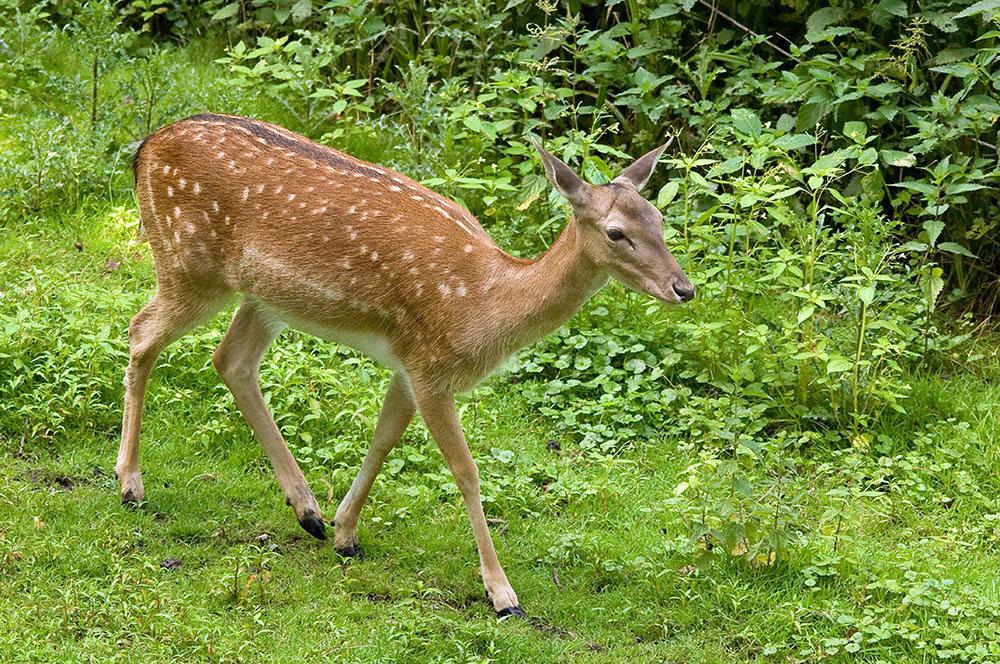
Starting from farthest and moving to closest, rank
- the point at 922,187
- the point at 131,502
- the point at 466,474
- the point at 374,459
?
the point at 922,187
the point at 131,502
the point at 374,459
the point at 466,474

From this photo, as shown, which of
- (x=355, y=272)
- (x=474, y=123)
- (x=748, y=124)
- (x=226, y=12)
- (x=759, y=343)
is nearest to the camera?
(x=355, y=272)

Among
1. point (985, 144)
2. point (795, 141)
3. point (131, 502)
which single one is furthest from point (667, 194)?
point (131, 502)

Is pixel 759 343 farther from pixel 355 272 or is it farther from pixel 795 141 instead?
pixel 355 272

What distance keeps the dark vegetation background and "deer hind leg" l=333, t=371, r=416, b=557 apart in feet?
0.57

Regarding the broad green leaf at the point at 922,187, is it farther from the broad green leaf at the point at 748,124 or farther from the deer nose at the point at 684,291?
the deer nose at the point at 684,291

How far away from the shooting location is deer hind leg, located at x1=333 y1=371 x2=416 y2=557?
5.72 m

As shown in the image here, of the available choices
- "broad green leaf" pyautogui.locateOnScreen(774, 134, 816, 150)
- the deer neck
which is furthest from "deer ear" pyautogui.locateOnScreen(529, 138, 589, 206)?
"broad green leaf" pyautogui.locateOnScreen(774, 134, 816, 150)

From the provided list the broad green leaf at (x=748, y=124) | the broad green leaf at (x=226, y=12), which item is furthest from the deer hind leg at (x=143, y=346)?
the broad green leaf at (x=226, y=12)

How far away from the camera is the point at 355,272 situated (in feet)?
18.4

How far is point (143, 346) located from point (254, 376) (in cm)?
52

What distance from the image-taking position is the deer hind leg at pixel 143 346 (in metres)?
5.89

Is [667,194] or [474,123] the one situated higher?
[667,194]

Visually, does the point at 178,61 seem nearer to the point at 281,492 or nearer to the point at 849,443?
the point at 281,492

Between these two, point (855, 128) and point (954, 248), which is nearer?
point (954, 248)
